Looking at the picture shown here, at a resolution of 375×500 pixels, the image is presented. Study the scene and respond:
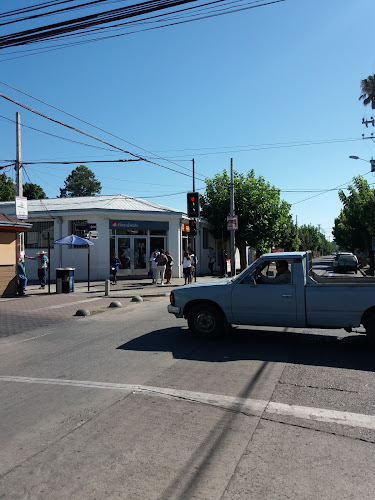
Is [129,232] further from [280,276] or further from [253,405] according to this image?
[253,405]

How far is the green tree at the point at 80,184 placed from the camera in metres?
79.3

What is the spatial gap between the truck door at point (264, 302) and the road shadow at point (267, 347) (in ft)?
1.59

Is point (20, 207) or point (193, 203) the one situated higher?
point (193, 203)

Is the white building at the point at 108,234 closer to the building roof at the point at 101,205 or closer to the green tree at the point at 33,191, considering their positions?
the building roof at the point at 101,205

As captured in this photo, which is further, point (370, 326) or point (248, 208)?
point (248, 208)

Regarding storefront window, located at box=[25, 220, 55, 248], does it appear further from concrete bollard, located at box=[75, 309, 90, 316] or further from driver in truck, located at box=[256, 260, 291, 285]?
driver in truck, located at box=[256, 260, 291, 285]

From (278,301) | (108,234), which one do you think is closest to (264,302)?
(278,301)

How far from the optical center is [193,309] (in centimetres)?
798

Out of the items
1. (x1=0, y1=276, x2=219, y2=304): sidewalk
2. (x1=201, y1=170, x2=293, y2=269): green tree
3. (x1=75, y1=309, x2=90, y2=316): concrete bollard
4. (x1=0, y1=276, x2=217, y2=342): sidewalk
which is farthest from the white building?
(x1=75, y1=309, x2=90, y2=316): concrete bollard

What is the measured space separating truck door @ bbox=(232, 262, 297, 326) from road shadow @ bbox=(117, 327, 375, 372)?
484 mm

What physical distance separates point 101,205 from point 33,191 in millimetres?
38153

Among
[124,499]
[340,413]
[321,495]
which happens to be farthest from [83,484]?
[340,413]

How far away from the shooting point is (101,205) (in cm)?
2575

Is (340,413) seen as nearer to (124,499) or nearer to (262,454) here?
(262,454)
